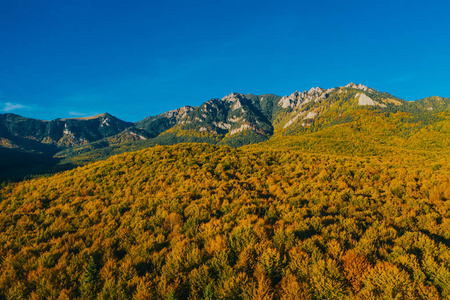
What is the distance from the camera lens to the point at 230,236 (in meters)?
10.5

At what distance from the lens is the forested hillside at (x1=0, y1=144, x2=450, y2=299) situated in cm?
764

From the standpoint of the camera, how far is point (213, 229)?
1152 centimetres

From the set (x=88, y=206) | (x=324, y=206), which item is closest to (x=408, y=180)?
(x=324, y=206)

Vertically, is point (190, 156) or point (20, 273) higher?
point (190, 156)

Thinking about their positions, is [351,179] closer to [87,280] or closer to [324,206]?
[324,206]

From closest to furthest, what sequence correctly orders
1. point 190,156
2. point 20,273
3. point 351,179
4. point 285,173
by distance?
1. point 20,273
2. point 351,179
3. point 285,173
4. point 190,156

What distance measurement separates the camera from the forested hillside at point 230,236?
25.1 ft

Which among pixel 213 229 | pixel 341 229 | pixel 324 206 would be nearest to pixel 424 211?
pixel 324 206

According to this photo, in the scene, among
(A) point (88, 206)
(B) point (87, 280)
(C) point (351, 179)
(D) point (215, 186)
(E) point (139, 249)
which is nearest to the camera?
(B) point (87, 280)

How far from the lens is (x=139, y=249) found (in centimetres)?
1041

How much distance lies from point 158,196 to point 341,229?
14395 mm

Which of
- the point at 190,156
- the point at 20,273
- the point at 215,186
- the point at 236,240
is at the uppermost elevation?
the point at 190,156

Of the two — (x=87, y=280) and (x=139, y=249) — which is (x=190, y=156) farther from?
(x=87, y=280)

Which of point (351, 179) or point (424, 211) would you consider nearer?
point (424, 211)
